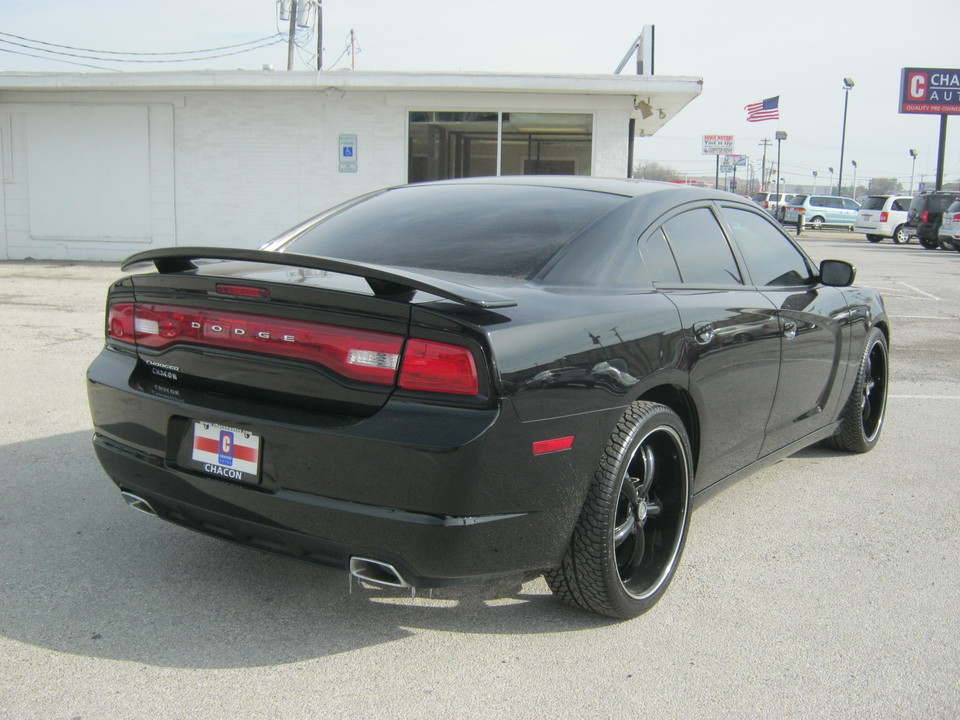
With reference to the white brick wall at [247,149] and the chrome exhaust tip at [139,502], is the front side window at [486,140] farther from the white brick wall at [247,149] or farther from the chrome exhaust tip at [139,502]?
the chrome exhaust tip at [139,502]

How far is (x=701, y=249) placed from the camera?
12.5ft

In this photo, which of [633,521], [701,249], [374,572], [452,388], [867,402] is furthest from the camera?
[867,402]

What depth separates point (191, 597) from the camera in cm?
315

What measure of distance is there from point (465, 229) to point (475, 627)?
1461 mm

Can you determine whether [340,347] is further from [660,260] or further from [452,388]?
[660,260]

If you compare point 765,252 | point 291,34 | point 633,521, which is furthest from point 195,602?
point 291,34

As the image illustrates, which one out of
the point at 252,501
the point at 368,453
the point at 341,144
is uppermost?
the point at 341,144

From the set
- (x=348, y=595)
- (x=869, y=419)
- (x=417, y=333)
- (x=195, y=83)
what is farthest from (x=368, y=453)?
(x=195, y=83)

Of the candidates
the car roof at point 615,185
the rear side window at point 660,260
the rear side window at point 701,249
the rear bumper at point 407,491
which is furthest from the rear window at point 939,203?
the rear bumper at point 407,491

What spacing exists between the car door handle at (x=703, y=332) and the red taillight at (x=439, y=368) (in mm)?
1199

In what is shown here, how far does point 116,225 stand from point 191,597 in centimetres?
1581

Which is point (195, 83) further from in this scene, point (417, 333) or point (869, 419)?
point (417, 333)

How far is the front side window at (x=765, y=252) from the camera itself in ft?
13.6

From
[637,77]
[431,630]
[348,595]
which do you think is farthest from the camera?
[637,77]
